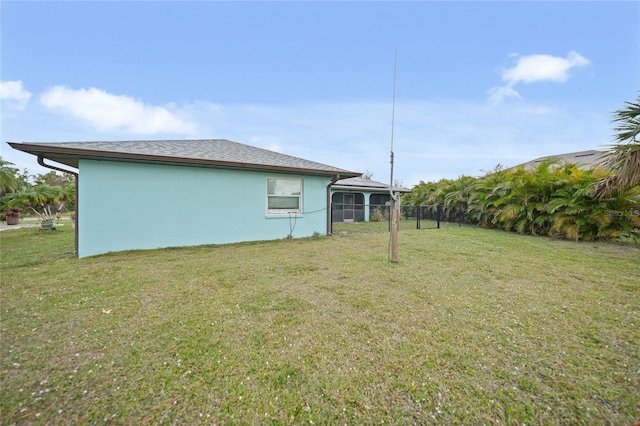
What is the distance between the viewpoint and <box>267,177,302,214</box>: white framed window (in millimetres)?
7820

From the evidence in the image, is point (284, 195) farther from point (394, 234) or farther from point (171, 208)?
point (394, 234)

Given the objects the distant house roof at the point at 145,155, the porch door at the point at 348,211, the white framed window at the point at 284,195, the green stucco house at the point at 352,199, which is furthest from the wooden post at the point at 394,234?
the porch door at the point at 348,211

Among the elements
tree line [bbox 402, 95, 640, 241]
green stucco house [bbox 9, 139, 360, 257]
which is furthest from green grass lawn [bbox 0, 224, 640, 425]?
tree line [bbox 402, 95, 640, 241]

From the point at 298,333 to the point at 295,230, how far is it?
590 cm

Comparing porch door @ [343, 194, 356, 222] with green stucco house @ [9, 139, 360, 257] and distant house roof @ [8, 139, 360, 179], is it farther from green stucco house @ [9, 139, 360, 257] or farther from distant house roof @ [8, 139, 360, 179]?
distant house roof @ [8, 139, 360, 179]

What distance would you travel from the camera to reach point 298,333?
2.35 meters

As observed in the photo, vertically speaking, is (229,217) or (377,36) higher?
(377,36)

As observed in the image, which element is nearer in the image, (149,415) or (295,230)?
(149,415)

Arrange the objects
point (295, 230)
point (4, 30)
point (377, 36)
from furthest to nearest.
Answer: point (377, 36), point (295, 230), point (4, 30)

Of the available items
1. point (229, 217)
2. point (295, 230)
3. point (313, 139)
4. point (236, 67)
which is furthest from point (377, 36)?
point (313, 139)

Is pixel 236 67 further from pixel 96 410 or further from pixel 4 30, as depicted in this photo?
pixel 96 410

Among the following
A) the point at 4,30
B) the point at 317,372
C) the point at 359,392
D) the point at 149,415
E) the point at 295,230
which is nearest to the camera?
the point at 149,415

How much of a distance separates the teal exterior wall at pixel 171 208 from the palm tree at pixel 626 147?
737 centimetres

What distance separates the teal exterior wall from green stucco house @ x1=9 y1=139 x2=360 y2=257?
0.06ft
